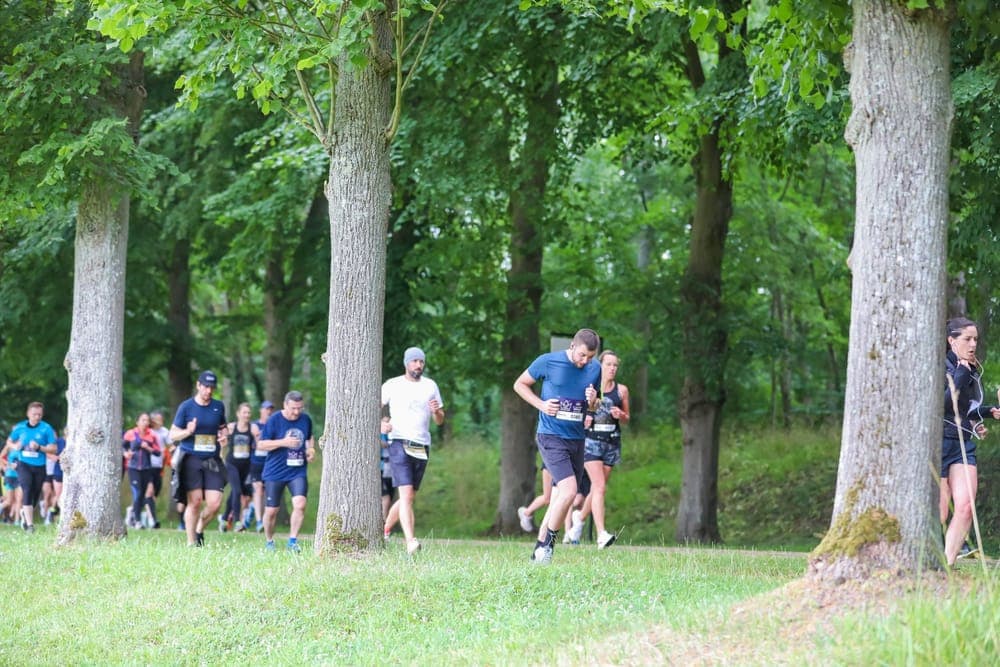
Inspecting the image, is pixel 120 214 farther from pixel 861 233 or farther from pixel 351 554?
pixel 861 233

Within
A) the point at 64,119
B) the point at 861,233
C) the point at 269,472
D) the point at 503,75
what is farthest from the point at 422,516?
the point at 861,233

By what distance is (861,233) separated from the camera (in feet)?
25.7

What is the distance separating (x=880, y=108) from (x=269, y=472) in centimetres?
971

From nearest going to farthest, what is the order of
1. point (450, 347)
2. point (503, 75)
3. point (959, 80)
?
1. point (959, 80)
2. point (503, 75)
3. point (450, 347)

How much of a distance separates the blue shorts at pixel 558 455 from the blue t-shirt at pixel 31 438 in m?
12.5

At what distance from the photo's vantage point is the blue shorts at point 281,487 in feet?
50.4

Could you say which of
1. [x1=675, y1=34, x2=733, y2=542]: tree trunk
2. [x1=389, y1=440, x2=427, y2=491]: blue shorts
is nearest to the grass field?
[x1=389, y1=440, x2=427, y2=491]: blue shorts

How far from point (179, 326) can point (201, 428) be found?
1312cm

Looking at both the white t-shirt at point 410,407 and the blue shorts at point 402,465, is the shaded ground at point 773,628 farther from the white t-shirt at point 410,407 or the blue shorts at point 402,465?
the white t-shirt at point 410,407

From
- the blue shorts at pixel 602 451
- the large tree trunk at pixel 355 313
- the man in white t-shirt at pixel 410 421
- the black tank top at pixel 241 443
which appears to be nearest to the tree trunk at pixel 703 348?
the blue shorts at pixel 602 451

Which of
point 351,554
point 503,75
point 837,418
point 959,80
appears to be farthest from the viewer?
point 837,418

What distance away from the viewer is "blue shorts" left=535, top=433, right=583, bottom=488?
11797 mm

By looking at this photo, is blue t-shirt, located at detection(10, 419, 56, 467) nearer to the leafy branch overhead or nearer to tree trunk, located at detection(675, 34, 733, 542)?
tree trunk, located at detection(675, 34, 733, 542)

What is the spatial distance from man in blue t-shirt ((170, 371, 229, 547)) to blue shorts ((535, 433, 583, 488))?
16.7ft
